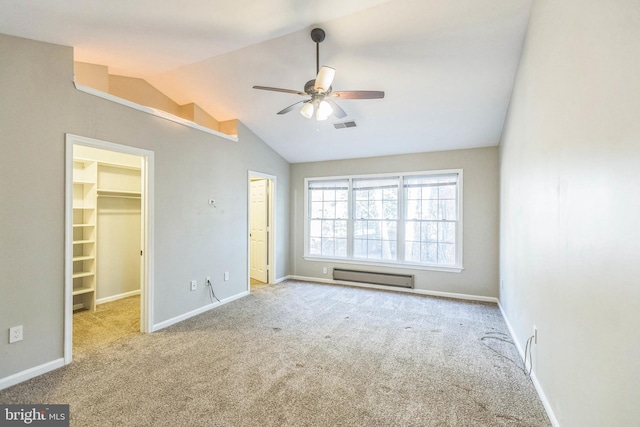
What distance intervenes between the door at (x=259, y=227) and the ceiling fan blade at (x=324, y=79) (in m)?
3.28

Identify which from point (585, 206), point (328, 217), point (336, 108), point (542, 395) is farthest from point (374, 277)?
point (585, 206)

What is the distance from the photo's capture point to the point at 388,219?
17.4 feet

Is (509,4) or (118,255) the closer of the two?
(509,4)

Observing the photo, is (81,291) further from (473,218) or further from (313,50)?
(473,218)

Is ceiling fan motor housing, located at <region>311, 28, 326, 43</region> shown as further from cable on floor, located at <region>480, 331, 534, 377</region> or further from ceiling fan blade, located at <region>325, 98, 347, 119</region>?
cable on floor, located at <region>480, 331, 534, 377</region>

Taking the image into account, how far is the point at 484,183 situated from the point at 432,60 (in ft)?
8.03

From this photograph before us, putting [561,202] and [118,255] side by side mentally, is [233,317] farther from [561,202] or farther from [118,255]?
[561,202]

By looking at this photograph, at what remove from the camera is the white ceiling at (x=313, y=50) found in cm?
Result: 229

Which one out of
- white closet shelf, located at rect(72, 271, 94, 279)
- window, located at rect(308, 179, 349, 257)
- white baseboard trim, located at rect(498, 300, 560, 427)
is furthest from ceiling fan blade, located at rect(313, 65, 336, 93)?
white closet shelf, located at rect(72, 271, 94, 279)

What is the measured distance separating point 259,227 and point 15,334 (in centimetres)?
375

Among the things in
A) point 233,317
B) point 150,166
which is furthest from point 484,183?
point 150,166

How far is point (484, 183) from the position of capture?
457cm

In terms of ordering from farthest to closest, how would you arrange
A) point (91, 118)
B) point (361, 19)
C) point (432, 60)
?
point (432, 60) < point (91, 118) < point (361, 19)

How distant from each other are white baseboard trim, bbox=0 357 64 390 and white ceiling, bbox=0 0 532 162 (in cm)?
278
